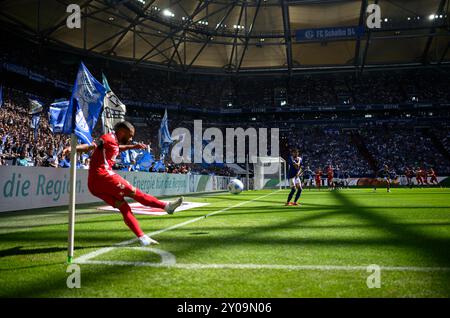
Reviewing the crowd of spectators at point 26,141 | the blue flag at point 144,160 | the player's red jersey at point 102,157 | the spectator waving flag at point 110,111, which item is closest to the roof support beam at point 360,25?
the crowd of spectators at point 26,141

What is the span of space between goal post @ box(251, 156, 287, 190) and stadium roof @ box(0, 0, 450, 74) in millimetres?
13517

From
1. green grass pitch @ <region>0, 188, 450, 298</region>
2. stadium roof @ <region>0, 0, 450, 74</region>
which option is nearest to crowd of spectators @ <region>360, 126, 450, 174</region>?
stadium roof @ <region>0, 0, 450, 74</region>

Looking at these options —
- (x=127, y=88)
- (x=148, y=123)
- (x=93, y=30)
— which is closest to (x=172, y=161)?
(x=148, y=123)

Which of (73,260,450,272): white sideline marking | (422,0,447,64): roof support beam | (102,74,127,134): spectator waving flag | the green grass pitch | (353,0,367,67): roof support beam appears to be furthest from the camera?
(422,0,447,64): roof support beam

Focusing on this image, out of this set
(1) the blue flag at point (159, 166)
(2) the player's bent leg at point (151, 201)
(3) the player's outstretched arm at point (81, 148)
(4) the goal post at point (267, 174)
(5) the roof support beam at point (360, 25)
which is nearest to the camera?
(3) the player's outstretched arm at point (81, 148)

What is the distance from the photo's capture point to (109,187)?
5086 mm

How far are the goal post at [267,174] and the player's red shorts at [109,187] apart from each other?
35.6 metres

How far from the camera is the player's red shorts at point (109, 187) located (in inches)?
200

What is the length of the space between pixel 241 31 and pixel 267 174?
18.0m

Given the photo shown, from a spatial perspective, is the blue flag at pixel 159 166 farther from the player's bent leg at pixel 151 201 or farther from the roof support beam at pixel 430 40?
the roof support beam at pixel 430 40

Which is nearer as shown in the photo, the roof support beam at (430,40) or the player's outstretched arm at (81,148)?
the player's outstretched arm at (81,148)

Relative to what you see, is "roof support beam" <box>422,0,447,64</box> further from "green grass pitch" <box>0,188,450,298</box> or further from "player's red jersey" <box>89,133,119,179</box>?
"player's red jersey" <box>89,133,119,179</box>

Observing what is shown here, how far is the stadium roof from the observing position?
3312cm

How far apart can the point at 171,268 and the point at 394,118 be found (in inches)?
2213
